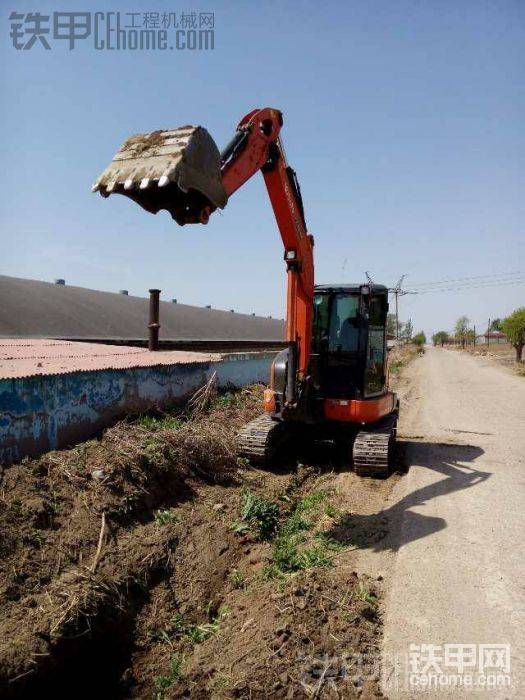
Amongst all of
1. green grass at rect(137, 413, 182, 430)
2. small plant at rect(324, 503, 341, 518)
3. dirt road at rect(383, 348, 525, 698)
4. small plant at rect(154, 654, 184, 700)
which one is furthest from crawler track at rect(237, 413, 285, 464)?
small plant at rect(154, 654, 184, 700)

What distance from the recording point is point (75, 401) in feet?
22.7

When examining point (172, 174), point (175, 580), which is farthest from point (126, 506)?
point (172, 174)

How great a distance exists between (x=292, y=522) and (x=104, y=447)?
260cm

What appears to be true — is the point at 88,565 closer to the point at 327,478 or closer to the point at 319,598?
the point at 319,598

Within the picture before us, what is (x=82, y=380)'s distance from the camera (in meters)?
7.11

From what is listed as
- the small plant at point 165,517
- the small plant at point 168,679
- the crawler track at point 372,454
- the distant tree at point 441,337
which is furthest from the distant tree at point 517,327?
the distant tree at point 441,337

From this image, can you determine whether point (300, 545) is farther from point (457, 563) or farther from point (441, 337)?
point (441, 337)

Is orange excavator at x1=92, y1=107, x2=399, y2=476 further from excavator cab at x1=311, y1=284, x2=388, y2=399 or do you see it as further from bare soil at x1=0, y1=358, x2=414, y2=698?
bare soil at x1=0, y1=358, x2=414, y2=698

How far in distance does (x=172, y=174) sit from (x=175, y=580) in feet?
12.2

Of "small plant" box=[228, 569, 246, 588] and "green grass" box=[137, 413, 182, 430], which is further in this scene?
"green grass" box=[137, 413, 182, 430]

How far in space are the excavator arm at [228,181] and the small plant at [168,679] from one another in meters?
3.72

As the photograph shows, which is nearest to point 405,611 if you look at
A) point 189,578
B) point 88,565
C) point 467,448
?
point 189,578

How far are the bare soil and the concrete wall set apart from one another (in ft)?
1.30

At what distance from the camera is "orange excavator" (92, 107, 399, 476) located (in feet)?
20.2
